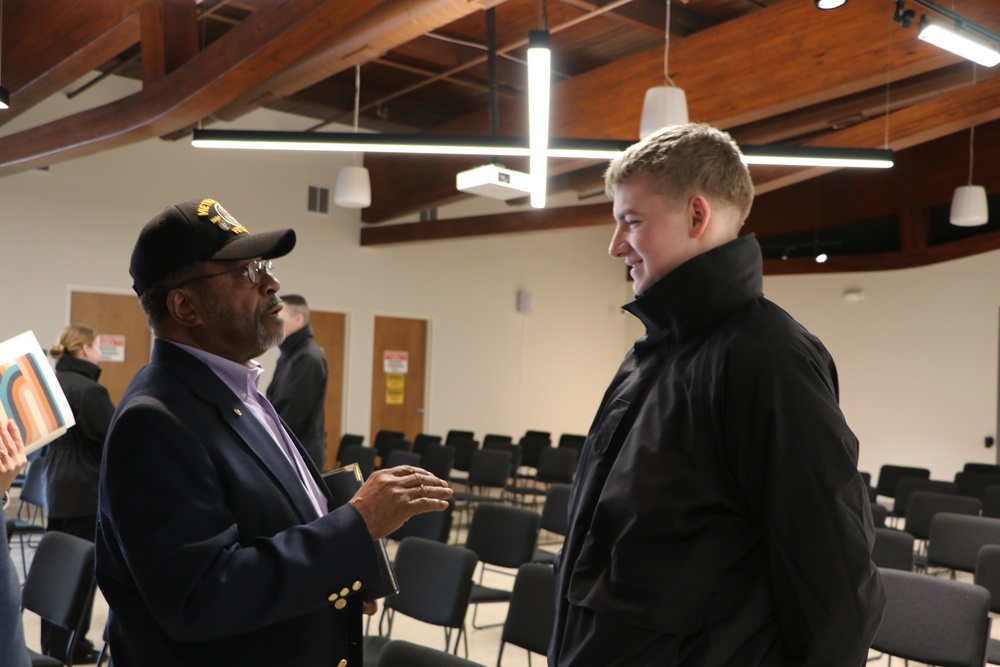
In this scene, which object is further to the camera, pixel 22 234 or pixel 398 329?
pixel 398 329

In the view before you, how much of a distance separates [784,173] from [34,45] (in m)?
6.03

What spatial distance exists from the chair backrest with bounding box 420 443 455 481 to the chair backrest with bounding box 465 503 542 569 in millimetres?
2909

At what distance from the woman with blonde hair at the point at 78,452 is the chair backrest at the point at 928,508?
5.38m

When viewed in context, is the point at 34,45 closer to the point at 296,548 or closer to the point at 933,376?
the point at 296,548

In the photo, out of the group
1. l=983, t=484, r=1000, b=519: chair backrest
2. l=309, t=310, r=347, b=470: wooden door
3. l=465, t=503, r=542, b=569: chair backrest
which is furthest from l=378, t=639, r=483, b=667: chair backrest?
l=309, t=310, r=347, b=470: wooden door

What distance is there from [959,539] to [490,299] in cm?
796

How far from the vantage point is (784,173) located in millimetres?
7512

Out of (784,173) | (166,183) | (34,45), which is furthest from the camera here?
(166,183)

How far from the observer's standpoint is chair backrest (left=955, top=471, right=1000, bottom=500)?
25.0 feet

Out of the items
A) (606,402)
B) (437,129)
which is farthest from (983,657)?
(437,129)

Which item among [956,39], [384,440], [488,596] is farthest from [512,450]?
→ [956,39]

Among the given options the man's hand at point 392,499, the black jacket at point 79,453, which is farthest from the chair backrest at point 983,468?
the man's hand at point 392,499

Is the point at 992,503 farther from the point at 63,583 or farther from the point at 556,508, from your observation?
the point at 63,583

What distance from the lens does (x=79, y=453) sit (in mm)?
4766
